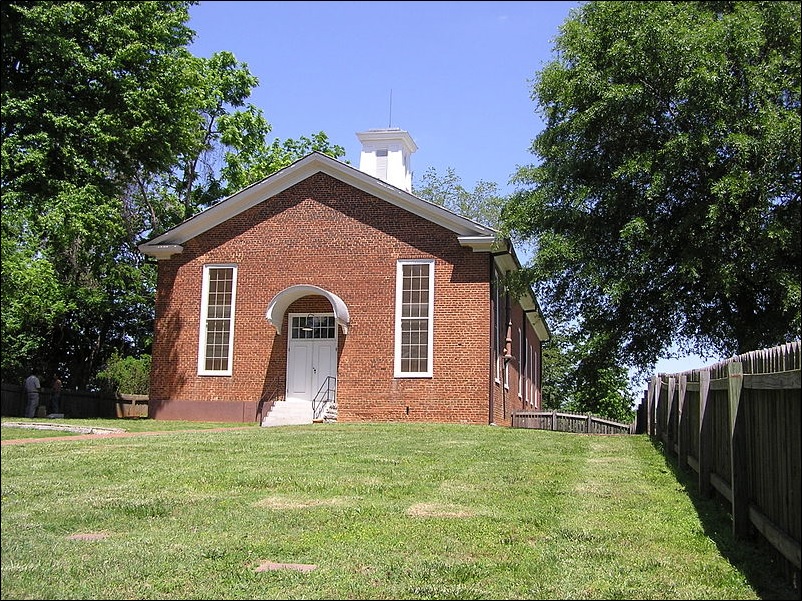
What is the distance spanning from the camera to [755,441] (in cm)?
691

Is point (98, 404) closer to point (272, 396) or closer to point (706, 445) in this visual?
point (272, 396)

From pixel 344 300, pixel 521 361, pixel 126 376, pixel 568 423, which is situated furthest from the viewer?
pixel 521 361

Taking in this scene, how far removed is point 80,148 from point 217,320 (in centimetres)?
546

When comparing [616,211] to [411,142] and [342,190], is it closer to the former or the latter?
[342,190]

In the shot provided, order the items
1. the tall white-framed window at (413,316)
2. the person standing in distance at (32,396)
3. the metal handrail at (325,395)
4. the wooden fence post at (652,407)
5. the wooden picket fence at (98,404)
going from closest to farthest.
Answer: the person standing in distance at (32,396) → the wooden fence post at (652,407) → the tall white-framed window at (413,316) → the metal handrail at (325,395) → the wooden picket fence at (98,404)

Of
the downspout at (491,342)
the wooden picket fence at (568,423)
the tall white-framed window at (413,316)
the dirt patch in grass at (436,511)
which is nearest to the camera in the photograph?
the dirt patch in grass at (436,511)

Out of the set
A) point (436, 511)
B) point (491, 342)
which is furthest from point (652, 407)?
point (436, 511)

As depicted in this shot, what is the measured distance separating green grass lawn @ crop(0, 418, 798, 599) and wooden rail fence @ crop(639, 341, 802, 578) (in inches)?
12.2

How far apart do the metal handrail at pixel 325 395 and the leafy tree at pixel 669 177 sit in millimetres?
5703

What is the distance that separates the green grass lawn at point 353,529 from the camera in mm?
5289

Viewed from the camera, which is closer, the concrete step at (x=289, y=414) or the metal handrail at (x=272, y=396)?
the concrete step at (x=289, y=414)

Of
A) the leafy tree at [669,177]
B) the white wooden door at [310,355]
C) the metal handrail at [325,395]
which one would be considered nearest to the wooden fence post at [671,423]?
the leafy tree at [669,177]

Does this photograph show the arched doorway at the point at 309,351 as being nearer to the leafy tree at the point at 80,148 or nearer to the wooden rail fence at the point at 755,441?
the leafy tree at the point at 80,148

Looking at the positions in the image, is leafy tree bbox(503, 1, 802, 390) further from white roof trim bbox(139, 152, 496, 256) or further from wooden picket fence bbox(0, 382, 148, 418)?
wooden picket fence bbox(0, 382, 148, 418)
